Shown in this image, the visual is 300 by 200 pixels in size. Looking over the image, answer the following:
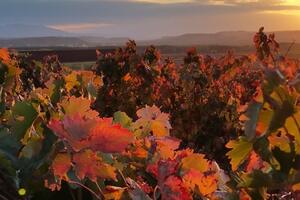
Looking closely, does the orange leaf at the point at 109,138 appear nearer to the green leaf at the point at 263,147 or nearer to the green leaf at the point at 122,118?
the green leaf at the point at 263,147

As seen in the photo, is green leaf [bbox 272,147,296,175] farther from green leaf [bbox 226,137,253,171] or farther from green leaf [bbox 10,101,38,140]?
green leaf [bbox 10,101,38,140]

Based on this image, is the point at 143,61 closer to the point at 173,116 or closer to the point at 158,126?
the point at 173,116

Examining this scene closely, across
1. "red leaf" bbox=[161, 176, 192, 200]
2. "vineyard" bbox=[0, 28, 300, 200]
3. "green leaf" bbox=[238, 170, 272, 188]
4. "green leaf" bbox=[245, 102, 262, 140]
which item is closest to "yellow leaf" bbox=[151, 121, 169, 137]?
"vineyard" bbox=[0, 28, 300, 200]

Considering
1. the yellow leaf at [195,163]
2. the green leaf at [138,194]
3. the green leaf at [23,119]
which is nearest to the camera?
the green leaf at [138,194]

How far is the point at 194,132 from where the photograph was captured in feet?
32.7

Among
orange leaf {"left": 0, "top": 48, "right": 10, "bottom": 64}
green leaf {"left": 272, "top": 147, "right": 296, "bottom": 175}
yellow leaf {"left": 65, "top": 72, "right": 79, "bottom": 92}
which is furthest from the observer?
orange leaf {"left": 0, "top": 48, "right": 10, "bottom": 64}

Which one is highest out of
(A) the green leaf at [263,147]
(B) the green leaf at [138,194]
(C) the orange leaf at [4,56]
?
(A) the green leaf at [263,147]

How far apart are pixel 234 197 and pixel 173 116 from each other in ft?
29.8

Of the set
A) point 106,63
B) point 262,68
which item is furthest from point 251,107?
point 106,63

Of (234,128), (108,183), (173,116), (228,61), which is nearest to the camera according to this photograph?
(108,183)

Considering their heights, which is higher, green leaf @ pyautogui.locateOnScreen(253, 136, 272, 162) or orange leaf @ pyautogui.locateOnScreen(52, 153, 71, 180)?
green leaf @ pyautogui.locateOnScreen(253, 136, 272, 162)

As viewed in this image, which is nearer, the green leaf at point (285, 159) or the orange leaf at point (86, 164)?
the green leaf at point (285, 159)

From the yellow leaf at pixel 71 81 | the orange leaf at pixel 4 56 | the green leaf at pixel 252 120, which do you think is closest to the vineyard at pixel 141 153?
the green leaf at pixel 252 120

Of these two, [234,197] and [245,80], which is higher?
[234,197]
